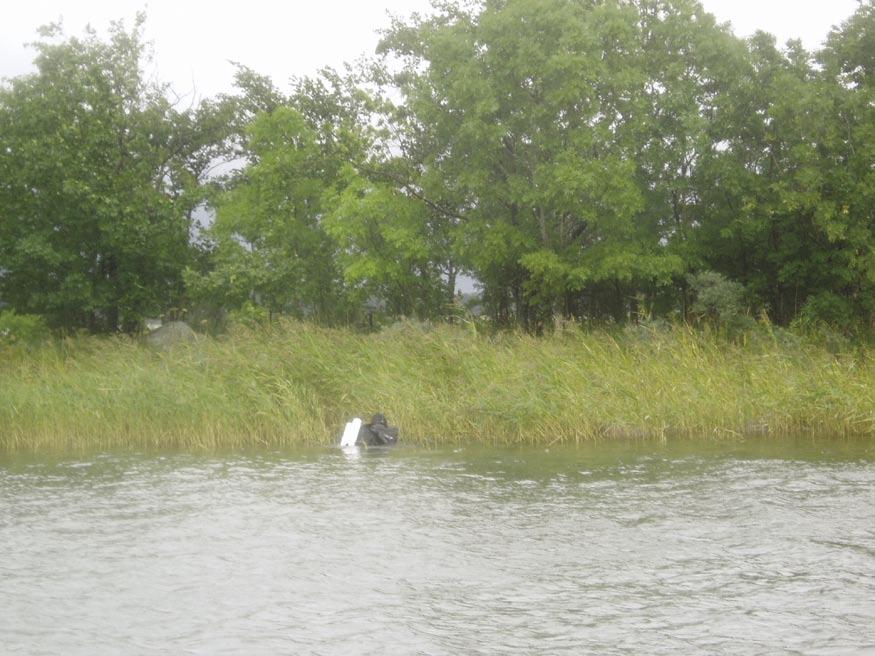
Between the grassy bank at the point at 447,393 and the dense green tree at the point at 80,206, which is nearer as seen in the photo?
the grassy bank at the point at 447,393

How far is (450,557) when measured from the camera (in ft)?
26.8

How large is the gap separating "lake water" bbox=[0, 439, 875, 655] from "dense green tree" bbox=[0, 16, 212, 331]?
16430 millimetres

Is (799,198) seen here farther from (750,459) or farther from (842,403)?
(750,459)

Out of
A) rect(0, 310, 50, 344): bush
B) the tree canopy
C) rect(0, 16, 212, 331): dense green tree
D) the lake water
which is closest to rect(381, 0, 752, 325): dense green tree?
the tree canopy

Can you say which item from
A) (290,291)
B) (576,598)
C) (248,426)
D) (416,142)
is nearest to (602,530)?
(576,598)

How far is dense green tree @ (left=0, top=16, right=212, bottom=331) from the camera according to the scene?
28000mm

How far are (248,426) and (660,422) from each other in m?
5.68

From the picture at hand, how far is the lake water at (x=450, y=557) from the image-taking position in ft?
20.6

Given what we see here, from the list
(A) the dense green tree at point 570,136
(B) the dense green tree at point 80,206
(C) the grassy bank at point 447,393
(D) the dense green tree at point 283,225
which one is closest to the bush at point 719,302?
(A) the dense green tree at point 570,136

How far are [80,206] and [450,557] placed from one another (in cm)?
2229

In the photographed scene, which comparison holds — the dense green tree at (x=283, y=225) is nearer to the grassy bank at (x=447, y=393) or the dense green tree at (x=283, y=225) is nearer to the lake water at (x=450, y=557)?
the grassy bank at (x=447, y=393)

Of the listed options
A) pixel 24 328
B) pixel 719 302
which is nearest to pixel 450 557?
pixel 719 302

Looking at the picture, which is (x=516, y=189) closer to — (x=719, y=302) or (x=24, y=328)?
(x=719, y=302)

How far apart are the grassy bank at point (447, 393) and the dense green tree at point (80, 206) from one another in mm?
11385
